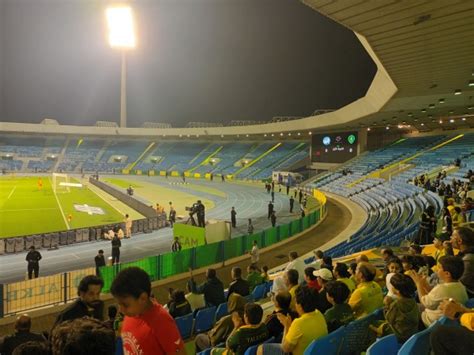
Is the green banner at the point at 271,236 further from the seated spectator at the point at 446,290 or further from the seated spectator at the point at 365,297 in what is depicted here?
the seated spectator at the point at 446,290

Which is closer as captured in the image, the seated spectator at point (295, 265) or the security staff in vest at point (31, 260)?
the seated spectator at point (295, 265)

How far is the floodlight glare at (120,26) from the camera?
7325 centimetres

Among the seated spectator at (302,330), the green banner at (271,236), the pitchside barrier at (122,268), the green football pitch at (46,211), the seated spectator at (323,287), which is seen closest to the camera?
the seated spectator at (302,330)

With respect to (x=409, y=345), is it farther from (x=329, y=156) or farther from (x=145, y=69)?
(x=145, y=69)

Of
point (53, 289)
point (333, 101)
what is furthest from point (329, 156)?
point (53, 289)

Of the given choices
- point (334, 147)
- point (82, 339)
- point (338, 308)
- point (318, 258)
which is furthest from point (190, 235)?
point (334, 147)

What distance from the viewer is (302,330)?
4055 mm

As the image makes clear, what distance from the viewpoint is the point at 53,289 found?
1151cm

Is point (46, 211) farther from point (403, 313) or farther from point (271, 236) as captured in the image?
point (403, 313)

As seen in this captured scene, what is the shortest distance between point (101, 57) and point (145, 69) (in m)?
12.9

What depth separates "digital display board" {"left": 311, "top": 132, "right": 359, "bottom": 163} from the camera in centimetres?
5294

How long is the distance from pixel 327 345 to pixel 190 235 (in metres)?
13.8

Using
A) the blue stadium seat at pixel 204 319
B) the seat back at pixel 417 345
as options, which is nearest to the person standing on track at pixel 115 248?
the blue stadium seat at pixel 204 319

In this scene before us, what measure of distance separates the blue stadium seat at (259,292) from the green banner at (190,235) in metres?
7.88
